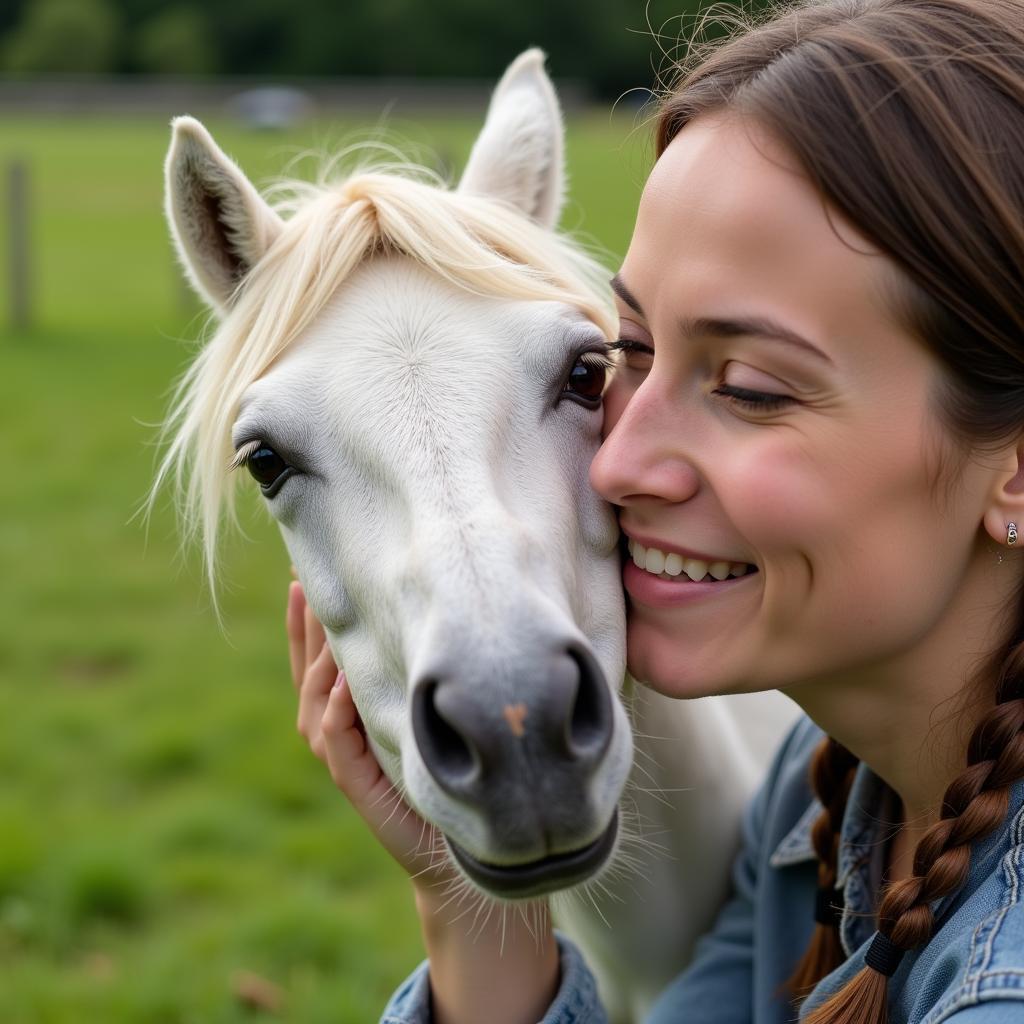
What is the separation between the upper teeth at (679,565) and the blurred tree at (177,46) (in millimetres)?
75988

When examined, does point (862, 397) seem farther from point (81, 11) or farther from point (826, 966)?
point (81, 11)

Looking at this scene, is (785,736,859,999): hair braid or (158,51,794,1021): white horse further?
(785,736,859,999): hair braid

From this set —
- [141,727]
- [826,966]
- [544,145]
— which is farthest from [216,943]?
[544,145]

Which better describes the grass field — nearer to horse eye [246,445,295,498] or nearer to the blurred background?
the blurred background

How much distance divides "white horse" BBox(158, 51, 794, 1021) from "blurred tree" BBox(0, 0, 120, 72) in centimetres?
7788

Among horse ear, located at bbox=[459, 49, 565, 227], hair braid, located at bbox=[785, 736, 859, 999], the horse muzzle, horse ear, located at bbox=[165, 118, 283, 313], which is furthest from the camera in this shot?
horse ear, located at bbox=[459, 49, 565, 227]

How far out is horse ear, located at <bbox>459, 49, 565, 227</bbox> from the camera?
109 inches

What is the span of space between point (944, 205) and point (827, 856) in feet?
3.96

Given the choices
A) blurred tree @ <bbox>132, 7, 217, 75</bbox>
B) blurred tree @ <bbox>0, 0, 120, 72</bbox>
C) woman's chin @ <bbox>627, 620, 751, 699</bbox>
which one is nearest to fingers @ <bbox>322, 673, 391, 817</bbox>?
woman's chin @ <bbox>627, 620, 751, 699</bbox>

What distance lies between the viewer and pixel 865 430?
174 cm

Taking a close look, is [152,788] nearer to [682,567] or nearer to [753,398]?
[682,567]

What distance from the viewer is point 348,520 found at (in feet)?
6.78

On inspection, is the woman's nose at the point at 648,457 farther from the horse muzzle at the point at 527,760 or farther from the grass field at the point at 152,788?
the grass field at the point at 152,788

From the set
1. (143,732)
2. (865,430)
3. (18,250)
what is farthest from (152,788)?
(18,250)
